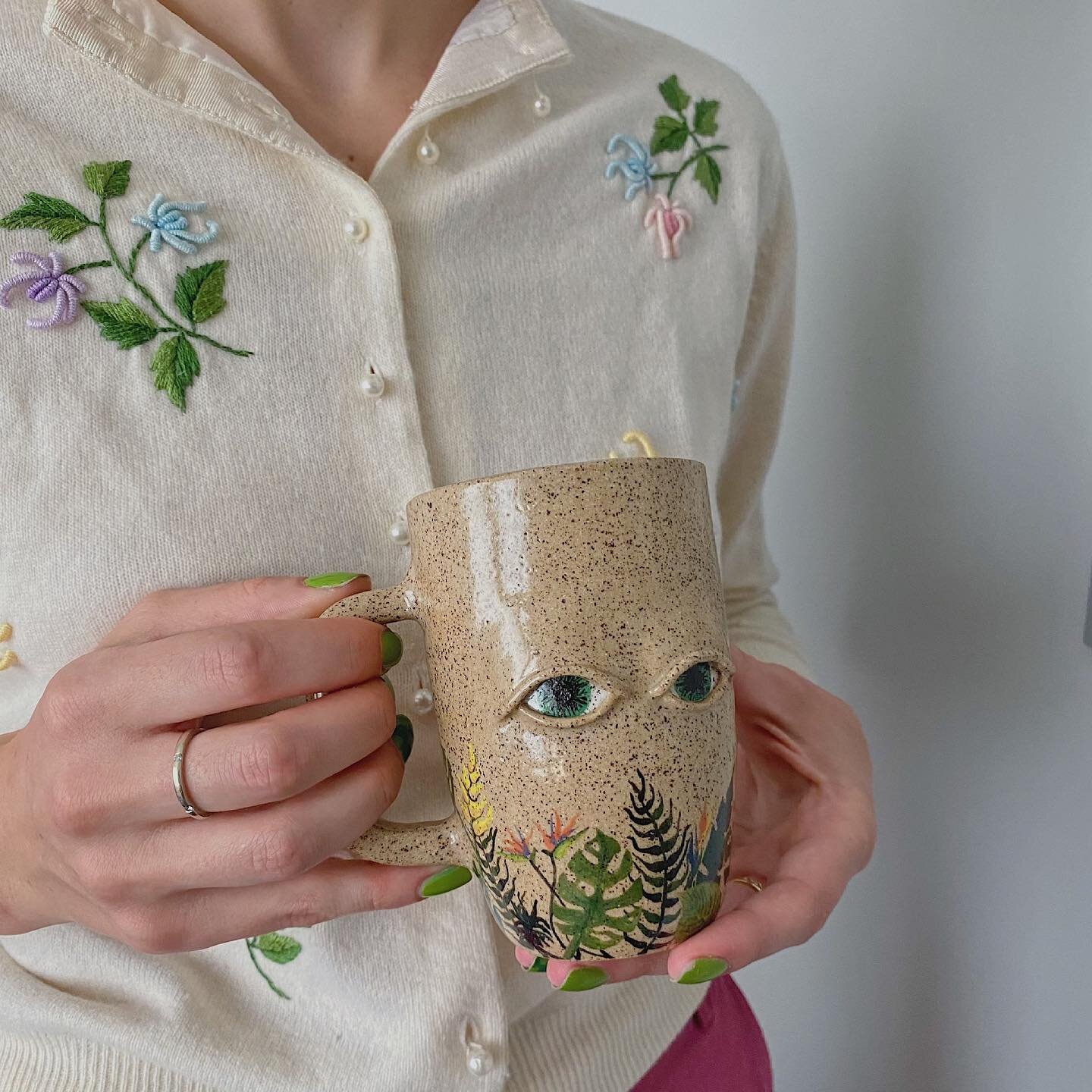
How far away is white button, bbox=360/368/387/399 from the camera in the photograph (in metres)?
0.57

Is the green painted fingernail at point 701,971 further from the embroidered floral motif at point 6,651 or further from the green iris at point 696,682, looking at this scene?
the embroidered floral motif at point 6,651

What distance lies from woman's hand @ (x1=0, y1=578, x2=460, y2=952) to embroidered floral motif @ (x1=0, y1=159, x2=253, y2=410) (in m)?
0.17

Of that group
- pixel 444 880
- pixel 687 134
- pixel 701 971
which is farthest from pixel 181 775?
pixel 687 134

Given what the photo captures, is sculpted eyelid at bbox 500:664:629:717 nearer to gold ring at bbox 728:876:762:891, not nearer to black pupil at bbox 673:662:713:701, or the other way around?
black pupil at bbox 673:662:713:701

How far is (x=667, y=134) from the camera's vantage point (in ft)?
2.43

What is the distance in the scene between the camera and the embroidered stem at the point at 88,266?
0.54 metres

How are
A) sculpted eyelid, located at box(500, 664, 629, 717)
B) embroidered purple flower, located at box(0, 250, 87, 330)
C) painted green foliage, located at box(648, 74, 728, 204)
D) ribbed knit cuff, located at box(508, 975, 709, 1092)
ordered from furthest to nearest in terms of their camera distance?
1. painted green foliage, located at box(648, 74, 728, 204)
2. ribbed knit cuff, located at box(508, 975, 709, 1092)
3. embroidered purple flower, located at box(0, 250, 87, 330)
4. sculpted eyelid, located at box(500, 664, 629, 717)

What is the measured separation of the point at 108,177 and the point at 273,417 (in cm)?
16

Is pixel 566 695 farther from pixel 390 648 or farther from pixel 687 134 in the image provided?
pixel 687 134

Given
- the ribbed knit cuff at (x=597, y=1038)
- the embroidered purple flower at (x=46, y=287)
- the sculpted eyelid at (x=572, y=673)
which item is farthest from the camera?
the ribbed knit cuff at (x=597, y=1038)

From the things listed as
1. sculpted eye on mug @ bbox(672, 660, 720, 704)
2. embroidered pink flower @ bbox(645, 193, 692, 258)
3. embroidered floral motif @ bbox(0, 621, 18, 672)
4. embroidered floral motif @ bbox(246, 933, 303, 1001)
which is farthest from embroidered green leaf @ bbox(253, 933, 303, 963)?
embroidered pink flower @ bbox(645, 193, 692, 258)

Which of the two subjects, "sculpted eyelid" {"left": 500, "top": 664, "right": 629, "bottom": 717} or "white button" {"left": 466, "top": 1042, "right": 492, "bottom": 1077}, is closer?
"sculpted eyelid" {"left": 500, "top": 664, "right": 629, "bottom": 717}

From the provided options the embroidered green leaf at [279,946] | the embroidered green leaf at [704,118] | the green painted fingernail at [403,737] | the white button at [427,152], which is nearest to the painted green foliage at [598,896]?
the green painted fingernail at [403,737]

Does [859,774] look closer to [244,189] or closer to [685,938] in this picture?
[685,938]
